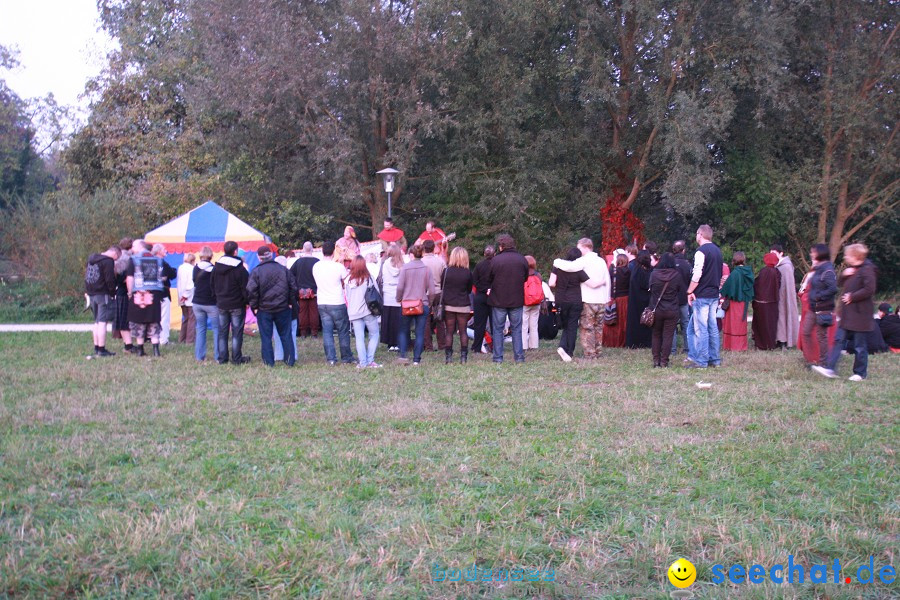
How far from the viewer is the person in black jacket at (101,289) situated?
12219 millimetres

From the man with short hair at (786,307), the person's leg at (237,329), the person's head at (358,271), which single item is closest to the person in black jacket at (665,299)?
the man with short hair at (786,307)

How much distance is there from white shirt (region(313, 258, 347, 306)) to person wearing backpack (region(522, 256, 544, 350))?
2937 millimetres

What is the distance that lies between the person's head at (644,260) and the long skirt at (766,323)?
2021 millimetres

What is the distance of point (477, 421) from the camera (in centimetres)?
729

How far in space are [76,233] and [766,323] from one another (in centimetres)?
1804

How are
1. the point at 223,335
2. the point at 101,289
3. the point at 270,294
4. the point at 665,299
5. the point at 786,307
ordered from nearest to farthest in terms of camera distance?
the point at 270,294
the point at 665,299
the point at 223,335
the point at 101,289
the point at 786,307

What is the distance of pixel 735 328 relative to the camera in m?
13.7

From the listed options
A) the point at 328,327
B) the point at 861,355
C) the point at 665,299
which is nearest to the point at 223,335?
the point at 328,327

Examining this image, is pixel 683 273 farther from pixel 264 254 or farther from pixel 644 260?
pixel 264 254

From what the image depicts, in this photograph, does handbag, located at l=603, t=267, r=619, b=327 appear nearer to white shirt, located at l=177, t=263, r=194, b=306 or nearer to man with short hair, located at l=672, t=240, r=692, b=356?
man with short hair, located at l=672, t=240, r=692, b=356

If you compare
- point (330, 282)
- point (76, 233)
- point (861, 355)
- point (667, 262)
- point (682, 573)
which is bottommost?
point (682, 573)

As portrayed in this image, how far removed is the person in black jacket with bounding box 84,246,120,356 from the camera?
12219 mm

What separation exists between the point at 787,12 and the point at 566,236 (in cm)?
887

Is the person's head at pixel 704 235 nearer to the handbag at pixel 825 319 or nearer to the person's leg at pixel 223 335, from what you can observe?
the handbag at pixel 825 319
